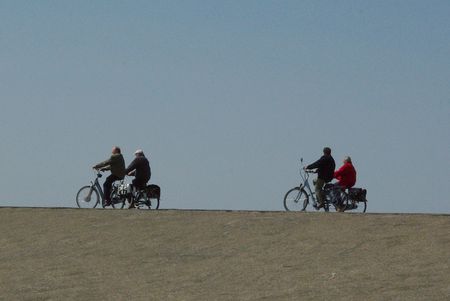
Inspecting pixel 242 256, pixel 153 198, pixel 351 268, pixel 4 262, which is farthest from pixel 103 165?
pixel 351 268

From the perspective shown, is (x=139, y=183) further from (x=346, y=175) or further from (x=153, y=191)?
(x=346, y=175)

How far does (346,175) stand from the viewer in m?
29.6

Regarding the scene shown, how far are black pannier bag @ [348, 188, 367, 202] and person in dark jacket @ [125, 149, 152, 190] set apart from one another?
17.2ft

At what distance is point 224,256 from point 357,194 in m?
7.38

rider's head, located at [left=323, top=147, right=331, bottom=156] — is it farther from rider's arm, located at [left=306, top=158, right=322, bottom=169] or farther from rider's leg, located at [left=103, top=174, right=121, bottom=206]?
rider's leg, located at [left=103, top=174, right=121, bottom=206]

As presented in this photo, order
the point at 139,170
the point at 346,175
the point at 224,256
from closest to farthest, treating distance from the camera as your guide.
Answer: the point at 224,256
the point at 346,175
the point at 139,170

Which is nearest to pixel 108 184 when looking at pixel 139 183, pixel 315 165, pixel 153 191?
pixel 139 183

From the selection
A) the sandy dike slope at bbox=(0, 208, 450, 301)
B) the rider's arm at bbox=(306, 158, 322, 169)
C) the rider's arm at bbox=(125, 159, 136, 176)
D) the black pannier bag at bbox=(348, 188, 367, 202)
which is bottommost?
the sandy dike slope at bbox=(0, 208, 450, 301)

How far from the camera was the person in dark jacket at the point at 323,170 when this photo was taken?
2972cm

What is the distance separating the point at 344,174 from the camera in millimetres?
29625

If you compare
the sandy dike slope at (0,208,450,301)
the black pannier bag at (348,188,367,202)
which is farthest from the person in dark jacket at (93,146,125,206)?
the black pannier bag at (348,188,367,202)

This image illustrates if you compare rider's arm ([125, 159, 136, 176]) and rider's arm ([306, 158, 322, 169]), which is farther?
rider's arm ([125, 159, 136, 176])

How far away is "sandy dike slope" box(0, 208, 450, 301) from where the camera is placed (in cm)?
1941

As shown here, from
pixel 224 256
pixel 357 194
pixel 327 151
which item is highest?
pixel 327 151
